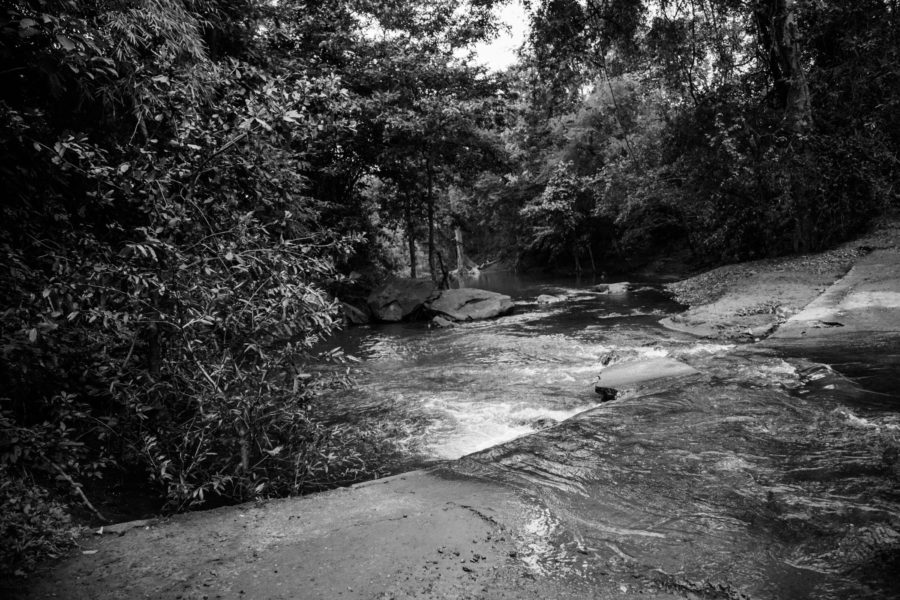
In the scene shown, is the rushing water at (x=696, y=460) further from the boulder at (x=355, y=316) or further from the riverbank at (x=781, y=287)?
the boulder at (x=355, y=316)

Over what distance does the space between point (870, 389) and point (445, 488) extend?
4425 millimetres

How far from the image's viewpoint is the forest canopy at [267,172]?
3.12 metres

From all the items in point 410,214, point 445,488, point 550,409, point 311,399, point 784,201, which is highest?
point 410,214

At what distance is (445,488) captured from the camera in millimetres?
3496

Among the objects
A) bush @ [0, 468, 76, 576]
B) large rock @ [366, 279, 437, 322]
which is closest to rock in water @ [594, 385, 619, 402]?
bush @ [0, 468, 76, 576]

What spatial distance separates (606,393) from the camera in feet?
20.0

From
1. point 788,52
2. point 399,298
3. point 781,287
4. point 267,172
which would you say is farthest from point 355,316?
point 788,52

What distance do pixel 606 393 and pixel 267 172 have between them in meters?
4.62

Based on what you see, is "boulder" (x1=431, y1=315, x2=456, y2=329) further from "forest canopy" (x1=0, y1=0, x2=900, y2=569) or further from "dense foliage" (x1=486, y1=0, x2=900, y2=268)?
"dense foliage" (x1=486, y1=0, x2=900, y2=268)

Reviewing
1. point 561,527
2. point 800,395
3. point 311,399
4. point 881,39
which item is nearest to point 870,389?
point 800,395

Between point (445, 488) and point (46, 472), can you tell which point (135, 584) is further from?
point (445, 488)

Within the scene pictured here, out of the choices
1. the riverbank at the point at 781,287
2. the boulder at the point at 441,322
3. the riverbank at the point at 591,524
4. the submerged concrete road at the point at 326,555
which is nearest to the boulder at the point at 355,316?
the boulder at the point at 441,322

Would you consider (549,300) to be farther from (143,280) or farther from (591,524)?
(143,280)

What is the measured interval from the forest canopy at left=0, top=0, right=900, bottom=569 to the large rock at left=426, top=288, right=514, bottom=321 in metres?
4.38
